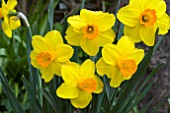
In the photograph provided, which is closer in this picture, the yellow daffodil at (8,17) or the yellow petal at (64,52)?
the yellow petal at (64,52)

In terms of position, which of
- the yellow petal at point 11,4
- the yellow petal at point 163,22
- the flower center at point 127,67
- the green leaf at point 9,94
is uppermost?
the yellow petal at point 11,4

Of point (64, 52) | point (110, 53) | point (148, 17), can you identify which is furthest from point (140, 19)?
point (64, 52)

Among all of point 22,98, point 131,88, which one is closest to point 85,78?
point 131,88

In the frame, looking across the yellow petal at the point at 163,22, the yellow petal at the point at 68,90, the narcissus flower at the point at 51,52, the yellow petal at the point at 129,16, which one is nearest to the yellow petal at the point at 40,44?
the narcissus flower at the point at 51,52

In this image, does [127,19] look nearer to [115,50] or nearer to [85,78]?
[115,50]

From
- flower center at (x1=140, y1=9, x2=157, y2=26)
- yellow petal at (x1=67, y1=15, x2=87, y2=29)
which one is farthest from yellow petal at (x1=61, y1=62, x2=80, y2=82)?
flower center at (x1=140, y1=9, x2=157, y2=26)

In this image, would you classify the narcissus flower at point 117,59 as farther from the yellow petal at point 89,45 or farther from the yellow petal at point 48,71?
the yellow petal at point 48,71
